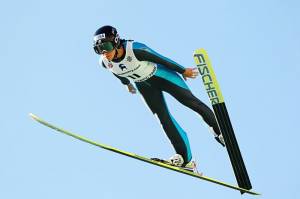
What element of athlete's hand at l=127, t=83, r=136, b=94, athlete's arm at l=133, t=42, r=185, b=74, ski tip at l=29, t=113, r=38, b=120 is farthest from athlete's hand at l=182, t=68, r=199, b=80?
ski tip at l=29, t=113, r=38, b=120

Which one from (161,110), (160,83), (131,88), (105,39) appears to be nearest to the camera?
(105,39)

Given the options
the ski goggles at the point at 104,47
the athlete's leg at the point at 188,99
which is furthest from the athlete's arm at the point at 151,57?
the ski goggles at the point at 104,47

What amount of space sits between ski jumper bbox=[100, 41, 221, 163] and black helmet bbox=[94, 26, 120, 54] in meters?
0.24

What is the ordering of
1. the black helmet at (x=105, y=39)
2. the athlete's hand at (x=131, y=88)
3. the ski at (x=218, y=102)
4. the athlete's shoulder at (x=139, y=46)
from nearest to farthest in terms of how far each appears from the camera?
the black helmet at (x=105, y=39) < the ski at (x=218, y=102) < the athlete's shoulder at (x=139, y=46) < the athlete's hand at (x=131, y=88)

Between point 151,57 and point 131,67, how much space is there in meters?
0.46

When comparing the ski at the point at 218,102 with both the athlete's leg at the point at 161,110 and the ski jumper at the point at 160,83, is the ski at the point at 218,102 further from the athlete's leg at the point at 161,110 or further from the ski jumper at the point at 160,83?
the athlete's leg at the point at 161,110

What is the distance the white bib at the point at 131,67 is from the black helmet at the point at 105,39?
30cm

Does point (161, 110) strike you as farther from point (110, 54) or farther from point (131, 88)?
point (110, 54)

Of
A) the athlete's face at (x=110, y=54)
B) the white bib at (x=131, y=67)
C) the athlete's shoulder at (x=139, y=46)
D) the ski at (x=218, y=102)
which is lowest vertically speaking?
the ski at (x=218, y=102)

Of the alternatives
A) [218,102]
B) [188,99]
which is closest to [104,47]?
[188,99]

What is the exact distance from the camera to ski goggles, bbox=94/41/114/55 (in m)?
15.8

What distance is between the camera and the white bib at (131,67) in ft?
52.6

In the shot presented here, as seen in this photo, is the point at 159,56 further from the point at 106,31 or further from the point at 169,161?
the point at 169,161

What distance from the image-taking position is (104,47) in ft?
51.9
